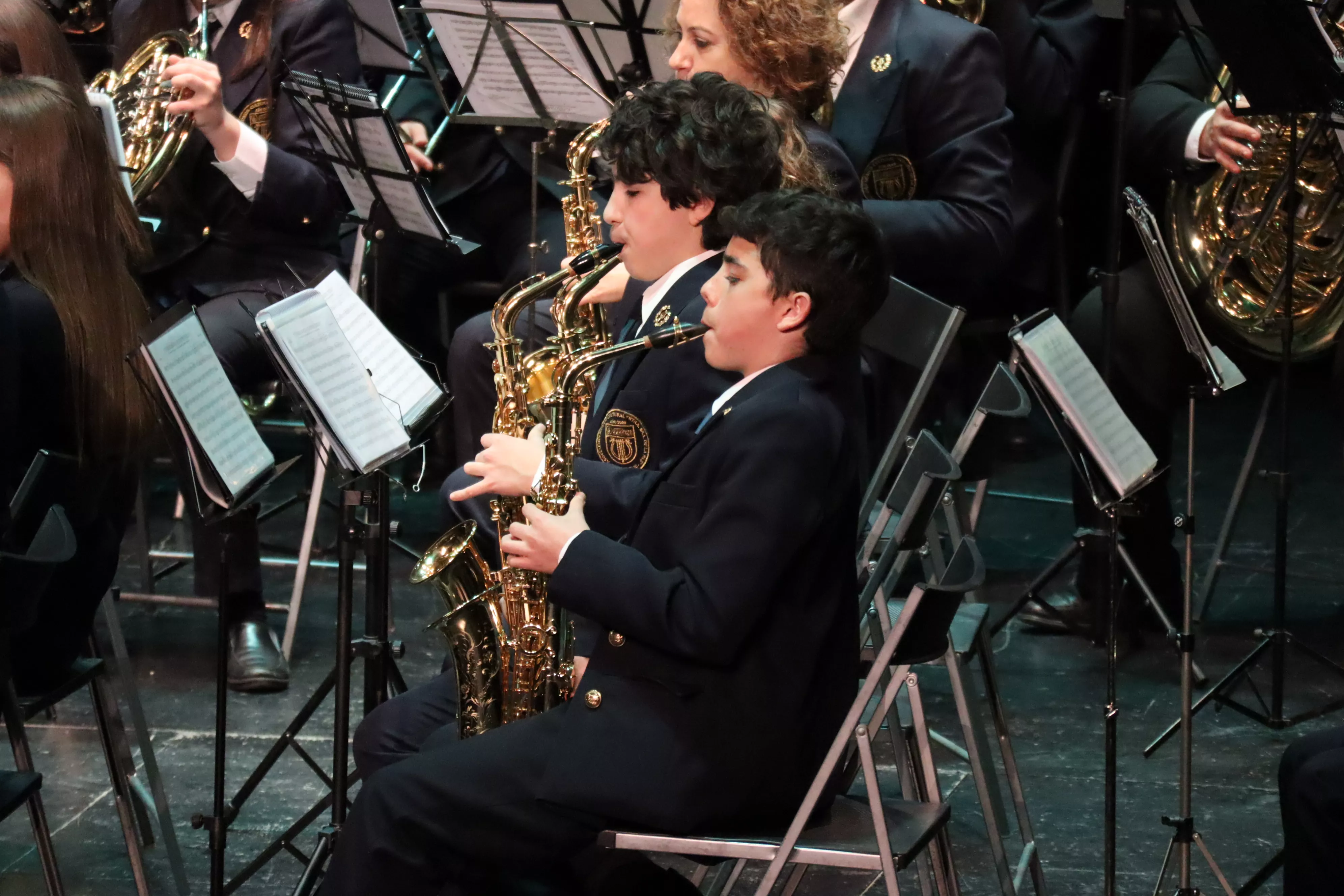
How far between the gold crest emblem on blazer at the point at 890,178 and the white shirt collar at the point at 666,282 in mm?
1189

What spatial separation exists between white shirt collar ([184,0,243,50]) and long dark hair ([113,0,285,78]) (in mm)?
19

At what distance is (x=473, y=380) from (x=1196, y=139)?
5.82 feet

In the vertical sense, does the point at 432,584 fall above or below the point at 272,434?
above

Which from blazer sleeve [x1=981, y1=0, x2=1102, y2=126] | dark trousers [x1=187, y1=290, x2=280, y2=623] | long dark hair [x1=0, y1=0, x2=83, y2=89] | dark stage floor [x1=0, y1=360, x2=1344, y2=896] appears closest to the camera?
dark stage floor [x1=0, y1=360, x2=1344, y2=896]

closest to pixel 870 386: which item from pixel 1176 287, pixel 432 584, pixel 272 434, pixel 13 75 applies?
pixel 1176 287

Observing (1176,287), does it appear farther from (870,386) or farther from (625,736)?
(625,736)

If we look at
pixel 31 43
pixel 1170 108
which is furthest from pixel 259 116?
pixel 1170 108

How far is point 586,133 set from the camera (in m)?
3.29

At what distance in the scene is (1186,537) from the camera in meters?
2.84

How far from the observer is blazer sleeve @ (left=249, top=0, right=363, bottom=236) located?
3947 millimetres

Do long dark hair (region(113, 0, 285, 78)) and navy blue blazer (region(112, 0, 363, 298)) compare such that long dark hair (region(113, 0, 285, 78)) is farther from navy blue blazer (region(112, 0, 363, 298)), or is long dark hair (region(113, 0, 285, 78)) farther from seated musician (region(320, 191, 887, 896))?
seated musician (region(320, 191, 887, 896))

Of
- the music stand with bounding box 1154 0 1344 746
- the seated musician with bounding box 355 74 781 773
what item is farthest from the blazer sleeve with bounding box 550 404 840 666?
the music stand with bounding box 1154 0 1344 746

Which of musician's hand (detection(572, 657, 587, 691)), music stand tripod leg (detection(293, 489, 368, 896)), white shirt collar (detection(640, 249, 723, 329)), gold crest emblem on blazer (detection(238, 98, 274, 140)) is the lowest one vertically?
music stand tripod leg (detection(293, 489, 368, 896))

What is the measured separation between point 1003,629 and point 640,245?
193 centimetres
